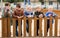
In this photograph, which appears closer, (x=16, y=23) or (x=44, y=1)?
(x=16, y=23)

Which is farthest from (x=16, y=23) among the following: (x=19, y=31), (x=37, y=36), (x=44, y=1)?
(x=44, y=1)

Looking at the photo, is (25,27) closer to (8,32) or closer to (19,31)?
(19,31)

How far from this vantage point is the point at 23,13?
4.06 meters

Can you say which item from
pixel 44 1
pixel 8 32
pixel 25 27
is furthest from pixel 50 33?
pixel 44 1

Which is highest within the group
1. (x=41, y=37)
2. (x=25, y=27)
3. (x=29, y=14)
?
(x=29, y=14)

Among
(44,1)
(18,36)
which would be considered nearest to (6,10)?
(18,36)

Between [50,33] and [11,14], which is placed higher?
[11,14]

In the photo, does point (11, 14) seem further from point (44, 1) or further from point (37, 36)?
point (44, 1)

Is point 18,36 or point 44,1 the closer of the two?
point 18,36

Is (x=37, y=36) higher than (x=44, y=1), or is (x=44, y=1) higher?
(x=44, y=1)

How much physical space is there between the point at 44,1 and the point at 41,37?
4422 mm

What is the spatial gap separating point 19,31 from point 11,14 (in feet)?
1.46

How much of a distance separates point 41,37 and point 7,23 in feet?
2.83

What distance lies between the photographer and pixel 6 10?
4.11 meters
